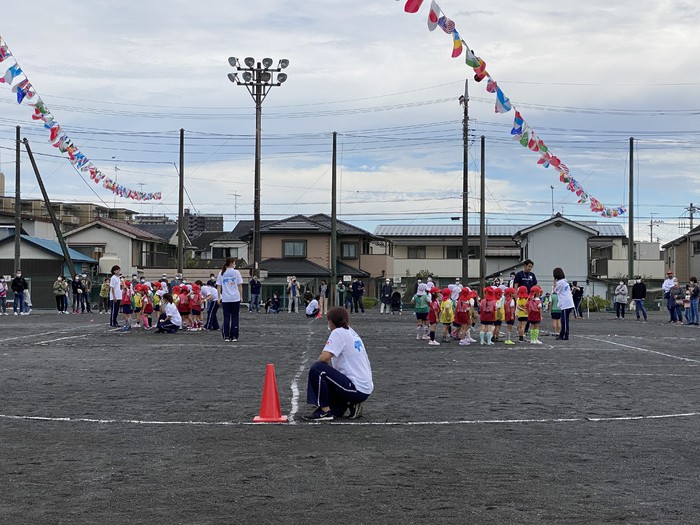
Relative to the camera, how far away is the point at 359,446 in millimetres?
9141

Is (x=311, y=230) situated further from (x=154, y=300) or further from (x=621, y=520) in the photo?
(x=621, y=520)

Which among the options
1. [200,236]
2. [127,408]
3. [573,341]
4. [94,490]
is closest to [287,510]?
[94,490]

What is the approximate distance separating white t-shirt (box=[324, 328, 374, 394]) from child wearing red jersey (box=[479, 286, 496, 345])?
1284 centimetres

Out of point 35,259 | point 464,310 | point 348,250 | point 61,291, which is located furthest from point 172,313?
point 348,250

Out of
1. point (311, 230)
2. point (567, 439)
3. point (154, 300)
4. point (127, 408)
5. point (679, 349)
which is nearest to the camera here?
point (567, 439)

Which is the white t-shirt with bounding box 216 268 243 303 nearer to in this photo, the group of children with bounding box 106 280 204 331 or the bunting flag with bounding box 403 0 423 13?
the group of children with bounding box 106 280 204 331

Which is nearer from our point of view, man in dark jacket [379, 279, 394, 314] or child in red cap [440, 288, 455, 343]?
child in red cap [440, 288, 455, 343]

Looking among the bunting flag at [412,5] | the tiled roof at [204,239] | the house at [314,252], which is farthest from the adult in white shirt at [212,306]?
the tiled roof at [204,239]

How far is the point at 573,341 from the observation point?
26.6 metres

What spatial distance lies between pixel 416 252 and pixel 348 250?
884 centimetres

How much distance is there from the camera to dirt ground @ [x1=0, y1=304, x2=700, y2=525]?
6.61m

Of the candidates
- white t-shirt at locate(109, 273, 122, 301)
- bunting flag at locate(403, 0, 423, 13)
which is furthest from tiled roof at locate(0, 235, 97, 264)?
bunting flag at locate(403, 0, 423, 13)

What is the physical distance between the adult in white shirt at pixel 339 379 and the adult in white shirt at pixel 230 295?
1331cm

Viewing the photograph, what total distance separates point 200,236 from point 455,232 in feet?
123
